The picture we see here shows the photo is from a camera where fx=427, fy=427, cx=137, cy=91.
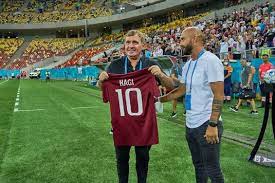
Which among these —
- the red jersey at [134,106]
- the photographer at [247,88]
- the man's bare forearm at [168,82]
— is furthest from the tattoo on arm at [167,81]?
the photographer at [247,88]

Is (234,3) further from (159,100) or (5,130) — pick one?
(159,100)

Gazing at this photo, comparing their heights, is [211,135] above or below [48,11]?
below

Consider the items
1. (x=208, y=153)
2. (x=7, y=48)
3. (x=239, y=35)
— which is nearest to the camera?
(x=208, y=153)

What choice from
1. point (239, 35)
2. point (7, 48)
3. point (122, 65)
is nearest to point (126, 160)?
point (122, 65)

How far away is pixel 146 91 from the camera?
4816 millimetres

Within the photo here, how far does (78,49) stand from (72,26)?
22.7 ft

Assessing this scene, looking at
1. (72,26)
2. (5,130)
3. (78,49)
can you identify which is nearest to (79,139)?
(5,130)

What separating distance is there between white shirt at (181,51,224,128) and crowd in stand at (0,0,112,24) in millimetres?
73808

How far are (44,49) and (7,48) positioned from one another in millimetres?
7128

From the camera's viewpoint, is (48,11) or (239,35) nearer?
(239,35)

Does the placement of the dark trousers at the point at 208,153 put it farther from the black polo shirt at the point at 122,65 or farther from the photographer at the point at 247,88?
the photographer at the point at 247,88

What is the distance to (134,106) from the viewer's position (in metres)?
4.79

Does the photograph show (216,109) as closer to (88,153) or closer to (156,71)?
(156,71)

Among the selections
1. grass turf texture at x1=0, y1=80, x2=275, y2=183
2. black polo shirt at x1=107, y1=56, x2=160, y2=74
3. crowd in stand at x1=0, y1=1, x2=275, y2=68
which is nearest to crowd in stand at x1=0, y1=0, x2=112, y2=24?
crowd in stand at x1=0, y1=1, x2=275, y2=68
